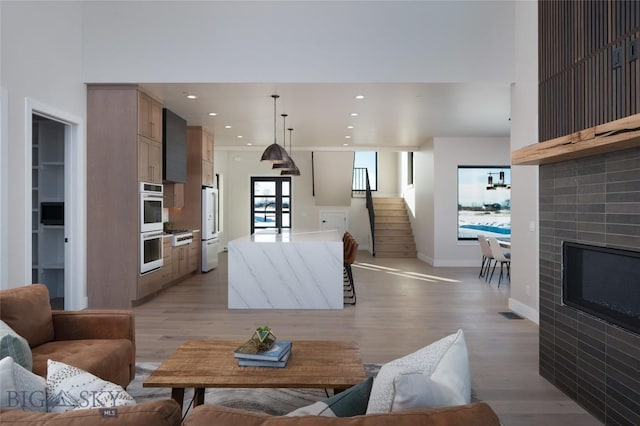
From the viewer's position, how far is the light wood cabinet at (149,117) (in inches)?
221

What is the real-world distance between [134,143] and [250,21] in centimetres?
207

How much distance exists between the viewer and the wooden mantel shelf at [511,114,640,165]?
6.79 feet

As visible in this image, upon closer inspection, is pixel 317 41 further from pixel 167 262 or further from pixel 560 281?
pixel 167 262

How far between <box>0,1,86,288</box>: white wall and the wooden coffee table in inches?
99.5

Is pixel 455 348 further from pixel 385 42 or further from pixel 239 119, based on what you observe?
pixel 239 119

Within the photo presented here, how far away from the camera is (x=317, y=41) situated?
5266mm

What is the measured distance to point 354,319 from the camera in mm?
5086

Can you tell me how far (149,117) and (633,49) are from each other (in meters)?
5.32

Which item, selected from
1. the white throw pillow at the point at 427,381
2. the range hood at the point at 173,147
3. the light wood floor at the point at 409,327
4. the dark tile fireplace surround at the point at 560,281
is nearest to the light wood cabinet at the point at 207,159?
the range hood at the point at 173,147

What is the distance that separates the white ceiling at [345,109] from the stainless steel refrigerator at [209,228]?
1336 mm

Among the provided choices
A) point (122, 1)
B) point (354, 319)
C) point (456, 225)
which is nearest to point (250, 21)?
point (122, 1)

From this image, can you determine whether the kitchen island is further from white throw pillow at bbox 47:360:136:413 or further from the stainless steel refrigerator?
white throw pillow at bbox 47:360:136:413

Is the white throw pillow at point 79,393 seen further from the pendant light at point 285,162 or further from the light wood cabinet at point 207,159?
the light wood cabinet at point 207,159

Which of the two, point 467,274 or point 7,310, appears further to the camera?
point 467,274
